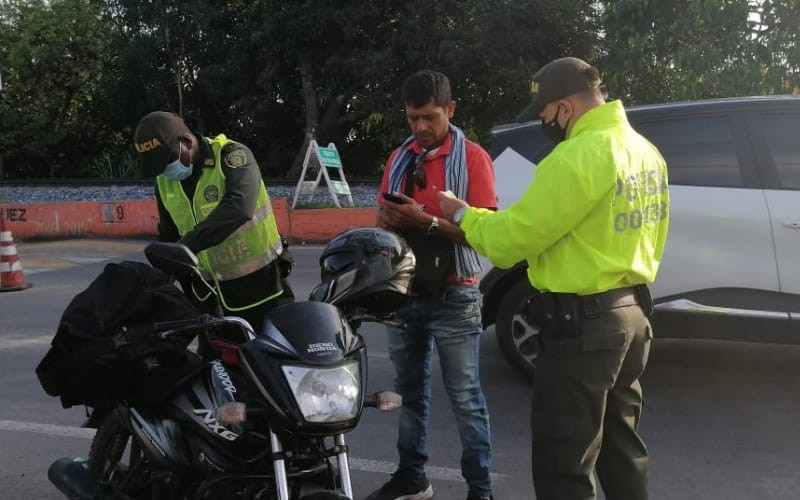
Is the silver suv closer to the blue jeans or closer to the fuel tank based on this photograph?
the blue jeans

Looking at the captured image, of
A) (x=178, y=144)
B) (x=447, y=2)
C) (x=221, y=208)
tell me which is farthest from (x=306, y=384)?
(x=447, y=2)

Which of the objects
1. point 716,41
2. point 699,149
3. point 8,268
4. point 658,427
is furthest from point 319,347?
point 716,41

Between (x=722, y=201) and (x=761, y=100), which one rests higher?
(x=761, y=100)

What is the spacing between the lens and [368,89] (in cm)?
1964

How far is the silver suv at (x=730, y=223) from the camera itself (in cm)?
467

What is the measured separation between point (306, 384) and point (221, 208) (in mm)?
1119

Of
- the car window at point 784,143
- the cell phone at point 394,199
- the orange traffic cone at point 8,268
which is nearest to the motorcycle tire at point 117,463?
the cell phone at point 394,199

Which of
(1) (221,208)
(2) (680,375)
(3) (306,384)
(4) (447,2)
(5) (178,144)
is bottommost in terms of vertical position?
(2) (680,375)

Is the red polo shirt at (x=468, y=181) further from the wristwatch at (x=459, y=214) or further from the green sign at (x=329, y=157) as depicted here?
the green sign at (x=329, y=157)

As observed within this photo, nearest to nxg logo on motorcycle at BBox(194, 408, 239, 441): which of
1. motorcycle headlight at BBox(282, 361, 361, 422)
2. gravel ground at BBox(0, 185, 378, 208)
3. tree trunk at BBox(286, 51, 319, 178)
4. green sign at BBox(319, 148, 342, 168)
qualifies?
motorcycle headlight at BBox(282, 361, 361, 422)

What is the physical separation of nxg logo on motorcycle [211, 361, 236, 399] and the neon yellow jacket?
0.89 m

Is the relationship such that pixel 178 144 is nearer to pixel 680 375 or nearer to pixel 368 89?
pixel 680 375

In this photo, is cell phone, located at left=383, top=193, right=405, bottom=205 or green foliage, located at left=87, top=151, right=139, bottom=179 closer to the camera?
cell phone, located at left=383, top=193, right=405, bottom=205

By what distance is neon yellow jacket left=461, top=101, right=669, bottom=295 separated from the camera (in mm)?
2418
